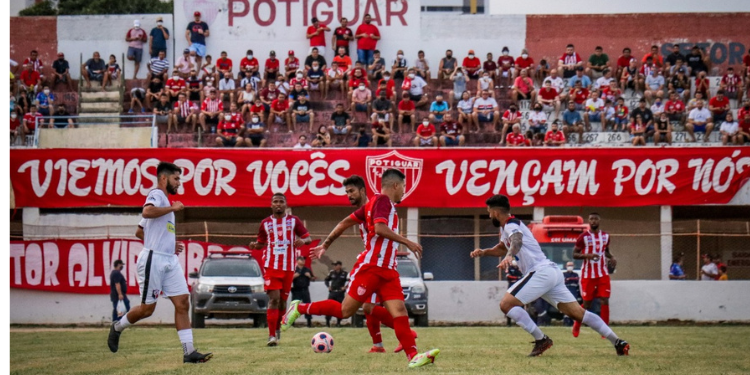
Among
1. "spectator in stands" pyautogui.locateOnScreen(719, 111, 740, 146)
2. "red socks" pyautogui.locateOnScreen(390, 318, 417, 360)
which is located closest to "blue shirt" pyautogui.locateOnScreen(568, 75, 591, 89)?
"spectator in stands" pyautogui.locateOnScreen(719, 111, 740, 146)

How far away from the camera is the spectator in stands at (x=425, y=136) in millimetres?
28172

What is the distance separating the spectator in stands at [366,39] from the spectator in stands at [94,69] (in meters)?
8.07

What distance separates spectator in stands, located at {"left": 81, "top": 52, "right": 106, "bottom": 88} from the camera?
3278 centimetres

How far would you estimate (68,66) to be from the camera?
111ft

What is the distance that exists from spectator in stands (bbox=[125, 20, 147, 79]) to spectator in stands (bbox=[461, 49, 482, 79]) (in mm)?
10571

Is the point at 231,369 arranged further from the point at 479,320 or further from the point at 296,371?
the point at 479,320

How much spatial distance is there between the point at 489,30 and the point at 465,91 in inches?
193

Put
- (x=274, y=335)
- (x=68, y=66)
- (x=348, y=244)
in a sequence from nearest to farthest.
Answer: (x=274, y=335) → (x=348, y=244) → (x=68, y=66)

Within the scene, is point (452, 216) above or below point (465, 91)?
below

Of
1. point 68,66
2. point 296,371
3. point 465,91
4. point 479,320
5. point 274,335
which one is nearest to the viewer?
point 296,371

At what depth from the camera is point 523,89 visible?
3050cm

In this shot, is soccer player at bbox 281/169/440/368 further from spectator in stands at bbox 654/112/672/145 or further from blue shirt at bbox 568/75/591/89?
blue shirt at bbox 568/75/591/89

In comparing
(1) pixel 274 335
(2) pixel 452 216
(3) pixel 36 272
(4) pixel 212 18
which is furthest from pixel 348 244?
(1) pixel 274 335

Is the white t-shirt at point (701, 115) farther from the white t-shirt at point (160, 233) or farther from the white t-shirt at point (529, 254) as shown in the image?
the white t-shirt at point (160, 233)
